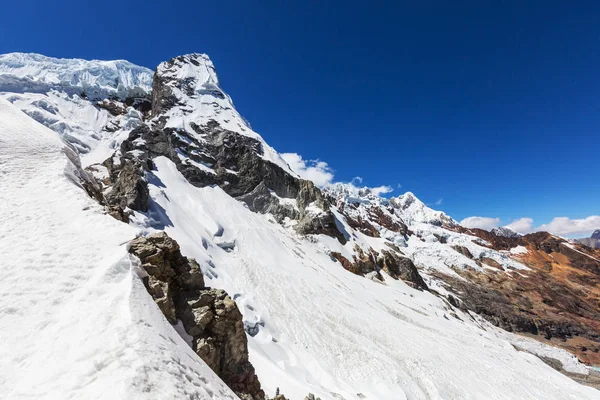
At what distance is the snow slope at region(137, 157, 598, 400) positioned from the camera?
83.9 feet

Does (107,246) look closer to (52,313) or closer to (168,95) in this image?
(52,313)

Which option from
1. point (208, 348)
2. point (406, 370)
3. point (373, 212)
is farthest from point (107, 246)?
point (373, 212)

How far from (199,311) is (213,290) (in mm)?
1781

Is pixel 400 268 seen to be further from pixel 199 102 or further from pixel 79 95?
pixel 79 95

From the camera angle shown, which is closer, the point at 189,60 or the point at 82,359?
the point at 82,359

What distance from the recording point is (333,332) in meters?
32.4

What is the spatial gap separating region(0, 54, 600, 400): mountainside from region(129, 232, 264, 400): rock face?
80 millimetres

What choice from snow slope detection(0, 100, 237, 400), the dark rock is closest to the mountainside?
snow slope detection(0, 100, 237, 400)

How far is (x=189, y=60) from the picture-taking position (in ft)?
445

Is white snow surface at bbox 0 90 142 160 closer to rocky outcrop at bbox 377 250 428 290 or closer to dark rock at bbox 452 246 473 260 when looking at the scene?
rocky outcrop at bbox 377 250 428 290

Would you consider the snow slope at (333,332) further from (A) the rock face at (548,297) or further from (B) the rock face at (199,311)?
(A) the rock face at (548,297)

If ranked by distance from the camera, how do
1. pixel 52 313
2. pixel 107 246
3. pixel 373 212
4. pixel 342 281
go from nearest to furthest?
pixel 52 313
pixel 107 246
pixel 342 281
pixel 373 212

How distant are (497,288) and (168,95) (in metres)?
144

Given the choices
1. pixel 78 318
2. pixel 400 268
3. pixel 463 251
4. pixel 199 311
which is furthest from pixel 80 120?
pixel 463 251
